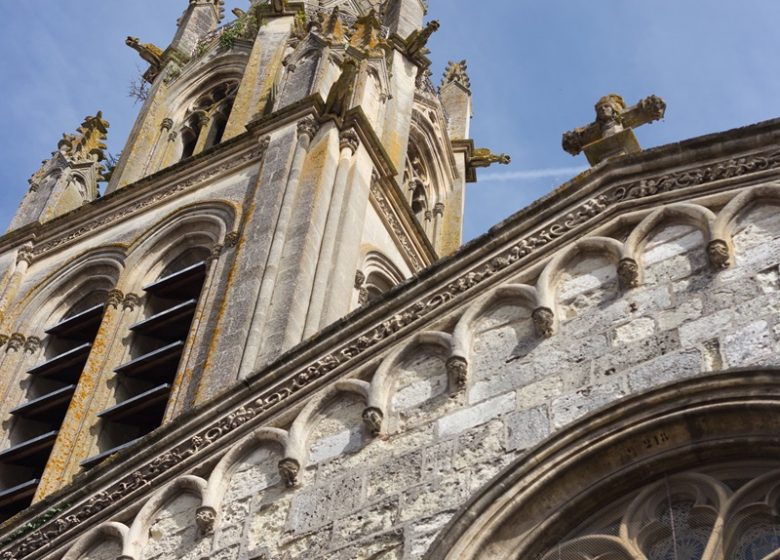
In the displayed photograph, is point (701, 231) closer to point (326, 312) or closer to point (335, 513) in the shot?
point (335, 513)

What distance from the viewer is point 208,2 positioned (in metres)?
33.3

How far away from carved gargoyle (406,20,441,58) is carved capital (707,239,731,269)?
64.2 feet

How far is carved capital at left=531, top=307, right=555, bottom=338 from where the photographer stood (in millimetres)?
9617

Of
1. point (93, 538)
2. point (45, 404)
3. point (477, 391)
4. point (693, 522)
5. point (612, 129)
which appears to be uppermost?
point (45, 404)

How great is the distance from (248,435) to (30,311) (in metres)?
12.8

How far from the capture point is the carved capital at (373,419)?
9670 millimetres

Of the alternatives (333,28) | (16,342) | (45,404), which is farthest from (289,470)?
(333,28)

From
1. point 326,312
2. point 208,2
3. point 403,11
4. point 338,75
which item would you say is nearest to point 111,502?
point 326,312

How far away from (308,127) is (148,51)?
10.0 meters

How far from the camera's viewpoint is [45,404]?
20.0 metres

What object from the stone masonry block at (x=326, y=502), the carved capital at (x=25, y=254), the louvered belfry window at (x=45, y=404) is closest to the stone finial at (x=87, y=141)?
the carved capital at (x=25, y=254)

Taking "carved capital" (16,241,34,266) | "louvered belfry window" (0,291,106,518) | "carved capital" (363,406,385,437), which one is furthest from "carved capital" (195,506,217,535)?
"carved capital" (16,241,34,266)

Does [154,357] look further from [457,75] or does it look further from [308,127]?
[457,75]

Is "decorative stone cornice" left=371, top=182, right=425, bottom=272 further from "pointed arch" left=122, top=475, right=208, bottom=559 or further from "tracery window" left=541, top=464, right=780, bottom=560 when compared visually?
"tracery window" left=541, top=464, right=780, bottom=560
